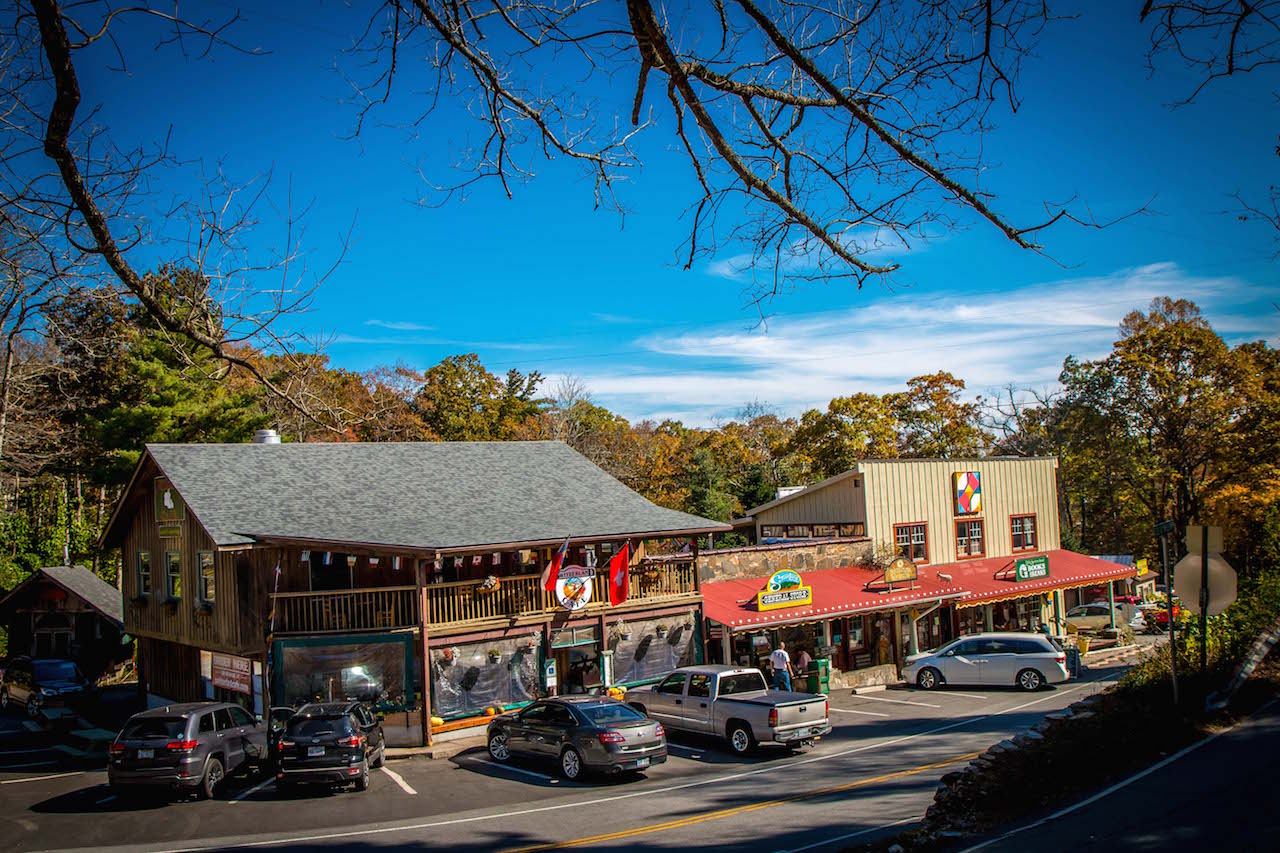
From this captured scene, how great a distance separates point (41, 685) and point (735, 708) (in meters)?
22.0

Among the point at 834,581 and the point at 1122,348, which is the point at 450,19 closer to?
the point at 834,581

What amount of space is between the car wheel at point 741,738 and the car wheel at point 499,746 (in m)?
4.69

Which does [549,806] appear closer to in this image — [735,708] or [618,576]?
[735,708]

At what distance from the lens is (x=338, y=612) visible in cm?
2131

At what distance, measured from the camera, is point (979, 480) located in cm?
3612

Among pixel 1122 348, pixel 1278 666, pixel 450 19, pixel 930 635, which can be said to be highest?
pixel 1122 348

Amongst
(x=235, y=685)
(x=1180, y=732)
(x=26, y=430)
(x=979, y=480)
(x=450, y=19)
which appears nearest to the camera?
(x=450, y=19)

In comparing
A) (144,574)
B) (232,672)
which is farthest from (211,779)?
(144,574)

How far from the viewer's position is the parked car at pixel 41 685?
2638 centimetres

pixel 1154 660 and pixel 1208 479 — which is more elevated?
pixel 1208 479

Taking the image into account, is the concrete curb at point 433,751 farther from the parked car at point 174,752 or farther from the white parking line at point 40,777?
the white parking line at point 40,777

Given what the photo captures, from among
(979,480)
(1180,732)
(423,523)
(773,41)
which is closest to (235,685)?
(423,523)

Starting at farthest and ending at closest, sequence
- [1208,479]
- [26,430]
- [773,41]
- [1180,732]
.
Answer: [1208,479], [26,430], [1180,732], [773,41]

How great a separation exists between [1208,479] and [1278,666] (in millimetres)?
32327
